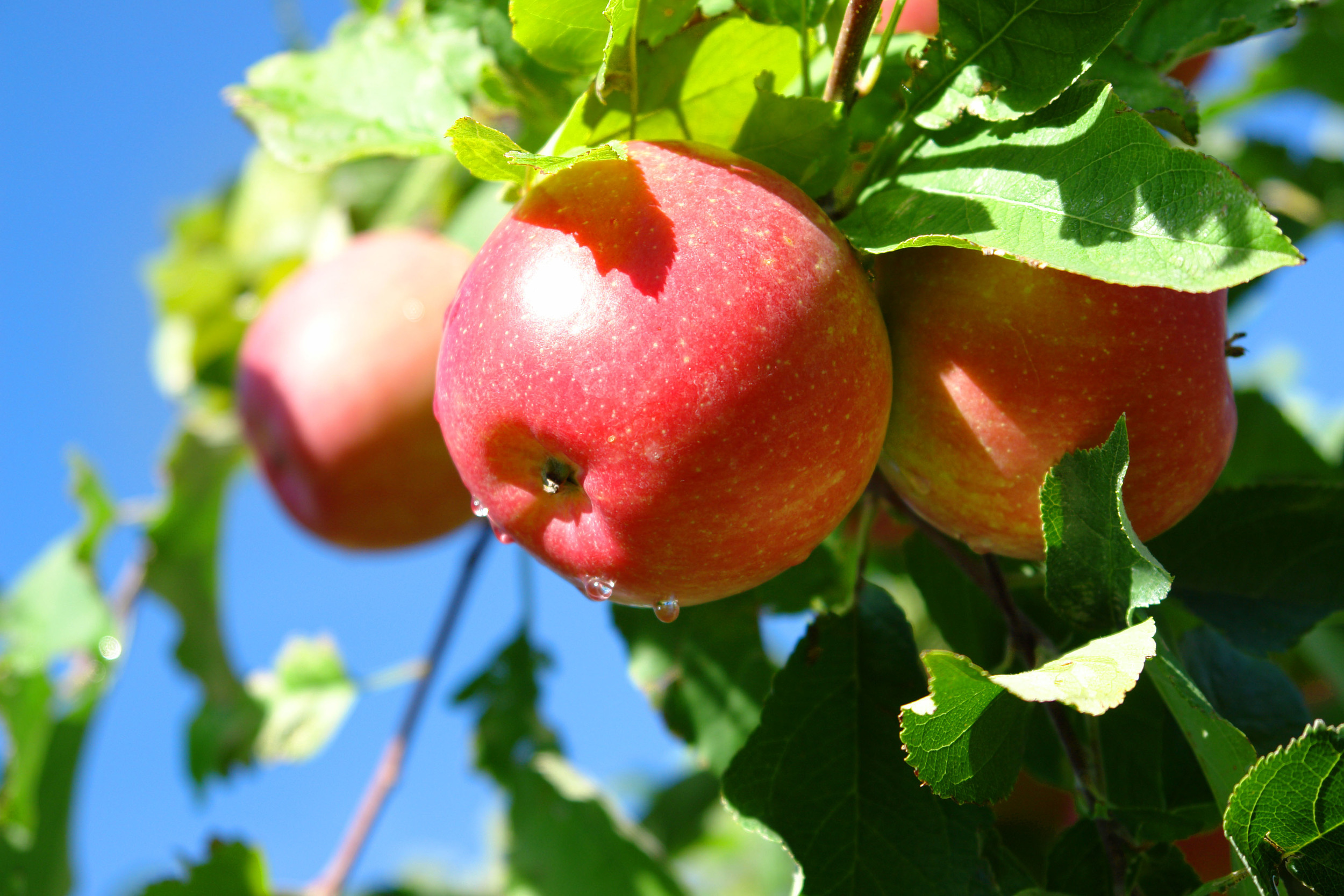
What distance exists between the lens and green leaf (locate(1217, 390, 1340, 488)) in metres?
1.41

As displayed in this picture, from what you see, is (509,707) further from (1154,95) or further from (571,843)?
(1154,95)

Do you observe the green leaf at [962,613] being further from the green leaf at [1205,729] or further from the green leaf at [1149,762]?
the green leaf at [1205,729]

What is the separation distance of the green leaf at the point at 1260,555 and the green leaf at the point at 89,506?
1.51 meters

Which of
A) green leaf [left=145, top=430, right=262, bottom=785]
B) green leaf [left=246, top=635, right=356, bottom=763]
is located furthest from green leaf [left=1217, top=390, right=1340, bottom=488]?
green leaf [left=145, top=430, right=262, bottom=785]

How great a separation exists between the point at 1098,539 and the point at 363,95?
0.76 meters

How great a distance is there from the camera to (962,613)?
3.32ft

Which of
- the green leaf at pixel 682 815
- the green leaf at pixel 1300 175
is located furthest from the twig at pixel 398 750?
the green leaf at pixel 1300 175

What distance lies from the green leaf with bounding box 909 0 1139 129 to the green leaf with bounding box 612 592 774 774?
584mm

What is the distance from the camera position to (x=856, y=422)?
70 centimetres

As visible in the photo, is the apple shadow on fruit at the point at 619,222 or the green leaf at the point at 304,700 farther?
the green leaf at the point at 304,700

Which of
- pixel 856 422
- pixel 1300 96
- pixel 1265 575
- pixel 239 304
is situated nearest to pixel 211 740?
pixel 239 304

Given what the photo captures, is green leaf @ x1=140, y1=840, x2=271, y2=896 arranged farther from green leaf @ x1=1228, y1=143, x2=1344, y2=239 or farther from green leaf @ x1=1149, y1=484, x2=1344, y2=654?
green leaf @ x1=1228, y1=143, x2=1344, y2=239

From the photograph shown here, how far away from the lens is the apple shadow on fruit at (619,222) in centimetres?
67

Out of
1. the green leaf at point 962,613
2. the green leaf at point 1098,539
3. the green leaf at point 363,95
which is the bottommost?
the green leaf at point 962,613
